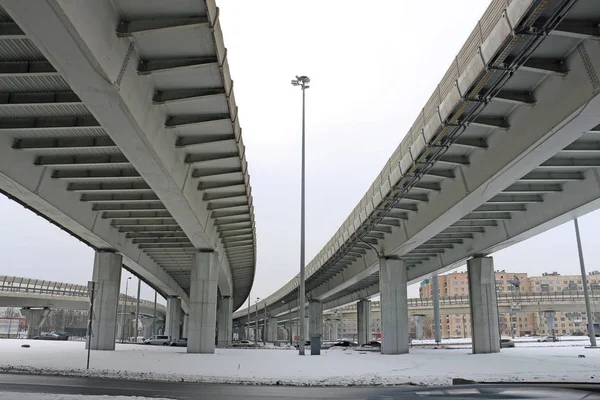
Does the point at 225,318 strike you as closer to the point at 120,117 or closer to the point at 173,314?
the point at 173,314

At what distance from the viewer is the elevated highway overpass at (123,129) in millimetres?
11109

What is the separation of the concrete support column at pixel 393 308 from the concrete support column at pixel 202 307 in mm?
11486

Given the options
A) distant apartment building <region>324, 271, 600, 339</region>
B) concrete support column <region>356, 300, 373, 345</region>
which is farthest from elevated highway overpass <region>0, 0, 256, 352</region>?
distant apartment building <region>324, 271, 600, 339</region>

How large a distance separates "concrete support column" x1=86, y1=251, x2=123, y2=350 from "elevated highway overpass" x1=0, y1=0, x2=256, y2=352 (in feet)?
0.24

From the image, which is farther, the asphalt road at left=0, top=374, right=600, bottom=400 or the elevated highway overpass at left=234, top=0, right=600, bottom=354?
the elevated highway overpass at left=234, top=0, right=600, bottom=354

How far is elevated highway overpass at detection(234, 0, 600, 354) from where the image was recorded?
40.1 ft

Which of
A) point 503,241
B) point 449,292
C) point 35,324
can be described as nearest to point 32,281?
point 35,324

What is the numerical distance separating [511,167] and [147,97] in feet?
39.0

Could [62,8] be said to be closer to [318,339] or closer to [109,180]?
[109,180]

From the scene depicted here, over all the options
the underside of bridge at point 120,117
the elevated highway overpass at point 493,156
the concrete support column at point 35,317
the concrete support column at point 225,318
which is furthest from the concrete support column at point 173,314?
the underside of bridge at point 120,117

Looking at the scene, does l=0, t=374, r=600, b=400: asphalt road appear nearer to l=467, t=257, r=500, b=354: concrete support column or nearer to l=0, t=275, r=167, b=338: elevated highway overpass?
l=467, t=257, r=500, b=354: concrete support column

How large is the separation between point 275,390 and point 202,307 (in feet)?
64.3

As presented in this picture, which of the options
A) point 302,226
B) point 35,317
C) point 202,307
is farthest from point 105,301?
point 35,317

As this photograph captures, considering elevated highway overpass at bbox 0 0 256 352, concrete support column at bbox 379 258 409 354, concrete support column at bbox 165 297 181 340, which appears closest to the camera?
elevated highway overpass at bbox 0 0 256 352
